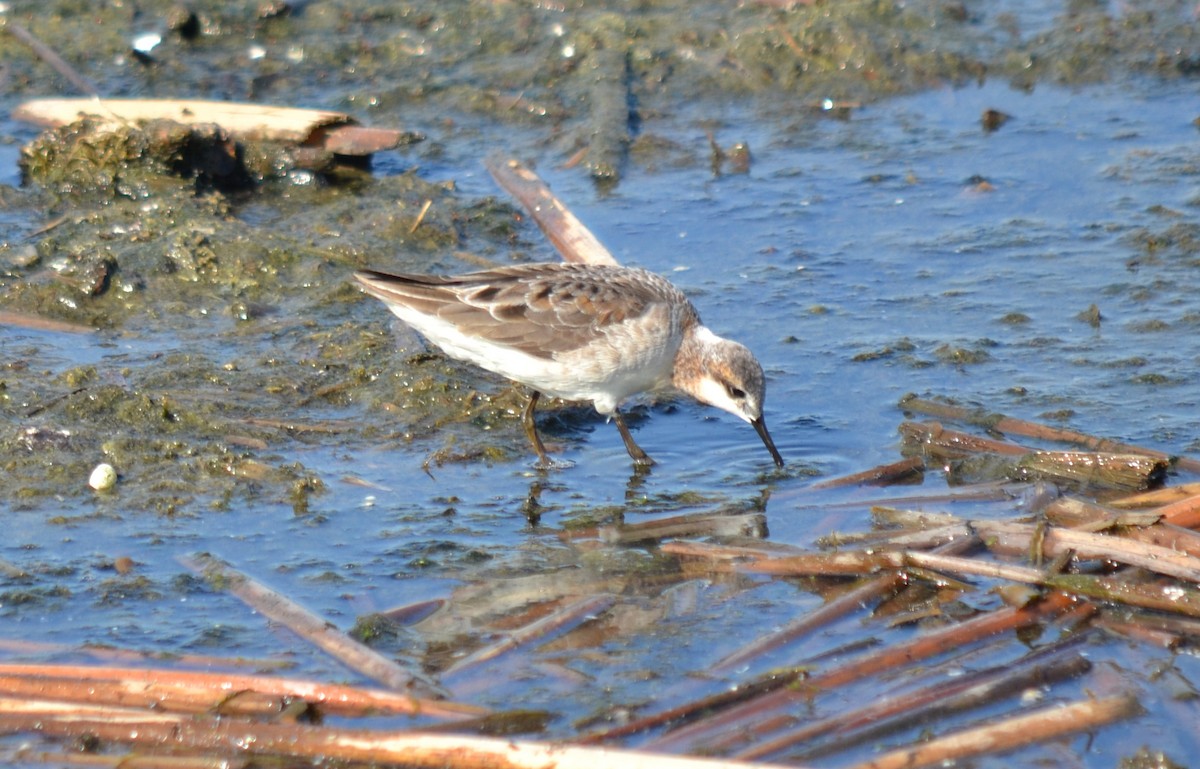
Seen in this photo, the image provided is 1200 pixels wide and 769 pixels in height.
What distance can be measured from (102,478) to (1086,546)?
14.5 ft

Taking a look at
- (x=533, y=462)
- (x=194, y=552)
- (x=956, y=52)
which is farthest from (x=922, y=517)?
(x=956, y=52)

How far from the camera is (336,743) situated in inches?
189

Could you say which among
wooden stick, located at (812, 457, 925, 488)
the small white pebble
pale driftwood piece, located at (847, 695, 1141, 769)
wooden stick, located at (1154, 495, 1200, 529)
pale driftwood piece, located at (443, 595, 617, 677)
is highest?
wooden stick, located at (1154, 495, 1200, 529)

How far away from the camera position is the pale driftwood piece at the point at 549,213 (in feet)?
30.0

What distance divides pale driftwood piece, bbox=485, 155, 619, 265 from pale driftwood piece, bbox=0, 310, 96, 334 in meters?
2.96

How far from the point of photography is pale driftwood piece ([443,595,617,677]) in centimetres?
548

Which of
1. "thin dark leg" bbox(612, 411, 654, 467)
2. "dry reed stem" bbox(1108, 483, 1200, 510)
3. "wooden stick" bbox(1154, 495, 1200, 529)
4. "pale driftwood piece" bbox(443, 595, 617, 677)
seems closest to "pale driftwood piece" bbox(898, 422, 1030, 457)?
"dry reed stem" bbox(1108, 483, 1200, 510)

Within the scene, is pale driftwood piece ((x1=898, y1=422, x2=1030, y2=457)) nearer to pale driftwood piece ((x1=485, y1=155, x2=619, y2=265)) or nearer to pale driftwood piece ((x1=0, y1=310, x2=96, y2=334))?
pale driftwood piece ((x1=485, y1=155, x2=619, y2=265))

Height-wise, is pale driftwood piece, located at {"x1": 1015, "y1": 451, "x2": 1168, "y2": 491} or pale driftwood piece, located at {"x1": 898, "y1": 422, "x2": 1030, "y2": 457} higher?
pale driftwood piece, located at {"x1": 1015, "y1": 451, "x2": 1168, "y2": 491}

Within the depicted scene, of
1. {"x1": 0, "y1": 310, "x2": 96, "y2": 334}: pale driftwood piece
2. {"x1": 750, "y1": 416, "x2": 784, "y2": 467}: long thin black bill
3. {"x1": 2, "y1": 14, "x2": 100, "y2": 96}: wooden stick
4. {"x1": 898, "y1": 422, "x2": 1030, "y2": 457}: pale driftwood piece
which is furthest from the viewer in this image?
{"x1": 2, "y1": 14, "x2": 100, "y2": 96}: wooden stick

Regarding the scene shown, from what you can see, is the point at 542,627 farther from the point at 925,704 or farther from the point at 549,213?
the point at 549,213

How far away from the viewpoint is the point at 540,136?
1162 cm

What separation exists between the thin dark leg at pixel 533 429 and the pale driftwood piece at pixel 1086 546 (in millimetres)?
2315

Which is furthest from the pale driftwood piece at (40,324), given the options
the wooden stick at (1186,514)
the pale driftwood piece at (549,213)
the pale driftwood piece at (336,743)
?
the wooden stick at (1186,514)
